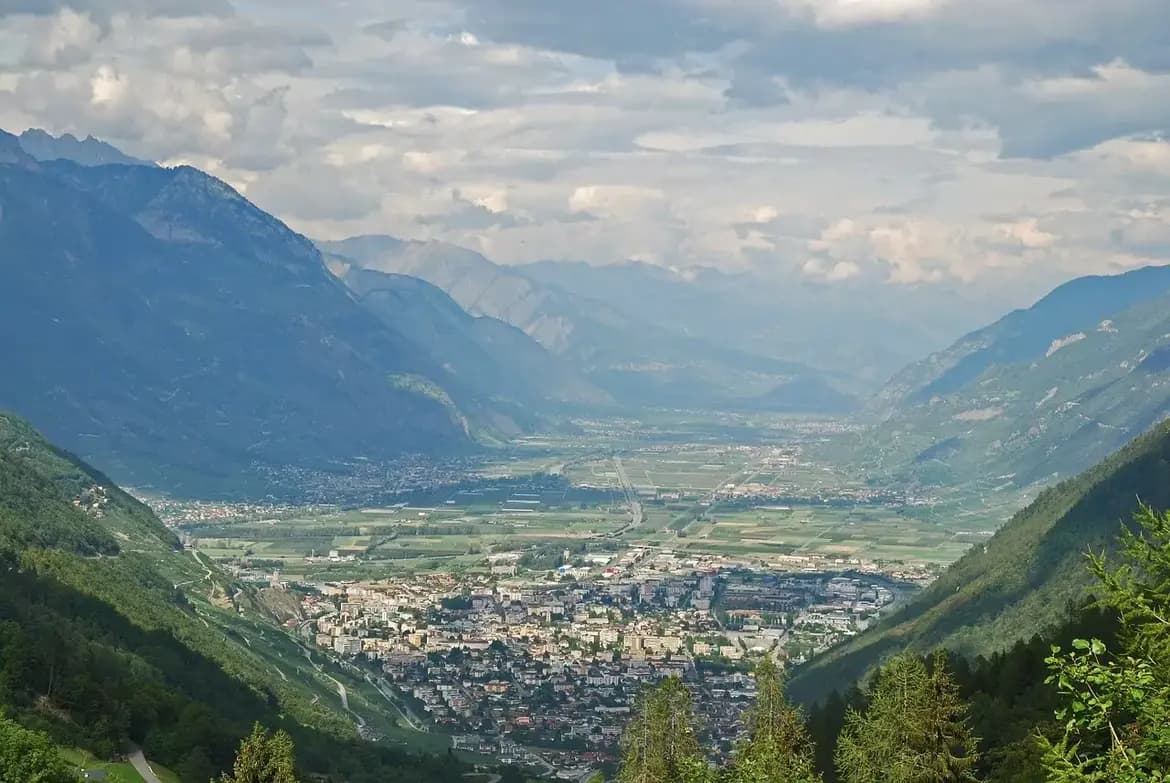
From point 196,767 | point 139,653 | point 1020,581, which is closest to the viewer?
point 196,767

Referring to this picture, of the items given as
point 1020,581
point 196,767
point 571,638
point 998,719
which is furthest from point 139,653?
point 1020,581

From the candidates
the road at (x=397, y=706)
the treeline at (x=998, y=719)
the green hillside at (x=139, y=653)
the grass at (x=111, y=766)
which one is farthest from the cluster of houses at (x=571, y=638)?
the treeline at (x=998, y=719)

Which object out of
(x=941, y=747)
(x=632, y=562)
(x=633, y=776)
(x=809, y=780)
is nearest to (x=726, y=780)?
(x=809, y=780)

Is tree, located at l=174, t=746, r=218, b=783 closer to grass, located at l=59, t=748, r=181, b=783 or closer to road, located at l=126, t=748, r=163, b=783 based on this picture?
grass, located at l=59, t=748, r=181, b=783

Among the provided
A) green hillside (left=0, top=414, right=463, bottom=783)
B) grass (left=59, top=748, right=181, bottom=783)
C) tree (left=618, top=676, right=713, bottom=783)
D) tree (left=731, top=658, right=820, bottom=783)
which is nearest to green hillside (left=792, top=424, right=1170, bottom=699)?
green hillside (left=0, top=414, right=463, bottom=783)

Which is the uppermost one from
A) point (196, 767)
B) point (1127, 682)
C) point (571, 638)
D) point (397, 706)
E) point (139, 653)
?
point (571, 638)

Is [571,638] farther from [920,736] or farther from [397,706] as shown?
[920,736]
